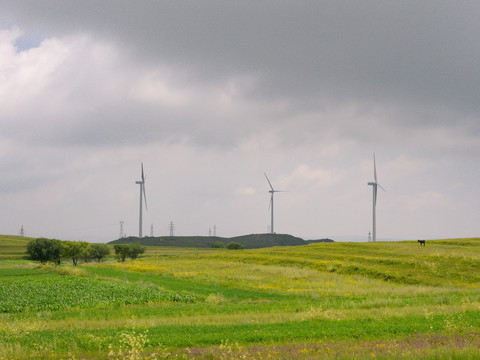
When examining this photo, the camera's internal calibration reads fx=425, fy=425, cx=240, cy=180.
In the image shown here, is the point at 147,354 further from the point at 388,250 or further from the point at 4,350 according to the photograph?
the point at 388,250

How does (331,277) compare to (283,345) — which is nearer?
(283,345)

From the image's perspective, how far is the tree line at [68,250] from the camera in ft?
343

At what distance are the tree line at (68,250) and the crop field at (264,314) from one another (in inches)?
1636

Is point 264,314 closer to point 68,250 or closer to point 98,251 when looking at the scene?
point 68,250

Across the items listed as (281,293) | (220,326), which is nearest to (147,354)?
(220,326)

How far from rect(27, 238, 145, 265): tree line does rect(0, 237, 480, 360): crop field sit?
1636 inches

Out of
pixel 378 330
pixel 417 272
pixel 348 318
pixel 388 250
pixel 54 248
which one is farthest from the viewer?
pixel 54 248

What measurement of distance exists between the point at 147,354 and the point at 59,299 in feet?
85.9

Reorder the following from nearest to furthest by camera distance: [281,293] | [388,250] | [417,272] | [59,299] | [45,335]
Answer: [45,335] < [59,299] < [281,293] < [417,272] < [388,250]

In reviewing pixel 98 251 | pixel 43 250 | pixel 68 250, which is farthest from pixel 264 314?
Result: pixel 98 251

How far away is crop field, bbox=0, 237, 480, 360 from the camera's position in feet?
46.7

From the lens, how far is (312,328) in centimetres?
1850

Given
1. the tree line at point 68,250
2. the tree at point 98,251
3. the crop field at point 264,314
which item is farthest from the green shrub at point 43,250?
the crop field at point 264,314

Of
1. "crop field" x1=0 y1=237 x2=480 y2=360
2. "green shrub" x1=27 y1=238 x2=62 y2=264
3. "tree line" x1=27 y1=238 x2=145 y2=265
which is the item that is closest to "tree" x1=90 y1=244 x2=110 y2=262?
"tree line" x1=27 y1=238 x2=145 y2=265
